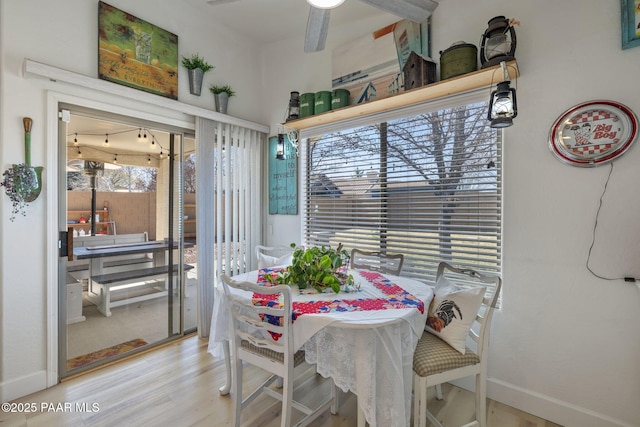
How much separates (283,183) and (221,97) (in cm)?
114

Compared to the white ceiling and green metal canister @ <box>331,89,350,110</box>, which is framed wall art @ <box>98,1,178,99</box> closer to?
the white ceiling

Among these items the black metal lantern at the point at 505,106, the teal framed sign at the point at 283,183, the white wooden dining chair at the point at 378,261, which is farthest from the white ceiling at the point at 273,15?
the white wooden dining chair at the point at 378,261

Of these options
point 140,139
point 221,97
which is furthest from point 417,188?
point 140,139

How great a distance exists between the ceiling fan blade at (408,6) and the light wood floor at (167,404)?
2.47 metres

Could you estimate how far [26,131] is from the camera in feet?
6.75

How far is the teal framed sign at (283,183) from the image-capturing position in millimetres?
3443

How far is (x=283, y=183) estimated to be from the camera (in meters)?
3.54

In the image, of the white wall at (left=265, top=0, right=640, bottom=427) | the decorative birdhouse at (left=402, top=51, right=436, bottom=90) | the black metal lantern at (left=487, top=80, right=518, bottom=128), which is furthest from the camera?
the decorative birdhouse at (left=402, top=51, right=436, bottom=90)

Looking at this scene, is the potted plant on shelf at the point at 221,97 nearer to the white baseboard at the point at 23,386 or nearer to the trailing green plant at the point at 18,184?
the trailing green plant at the point at 18,184

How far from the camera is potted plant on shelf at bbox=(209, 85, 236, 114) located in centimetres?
317

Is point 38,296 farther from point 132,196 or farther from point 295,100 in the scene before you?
point 295,100

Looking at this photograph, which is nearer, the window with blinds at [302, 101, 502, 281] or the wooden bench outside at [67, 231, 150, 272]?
the window with blinds at [302, 101, 502, 281]

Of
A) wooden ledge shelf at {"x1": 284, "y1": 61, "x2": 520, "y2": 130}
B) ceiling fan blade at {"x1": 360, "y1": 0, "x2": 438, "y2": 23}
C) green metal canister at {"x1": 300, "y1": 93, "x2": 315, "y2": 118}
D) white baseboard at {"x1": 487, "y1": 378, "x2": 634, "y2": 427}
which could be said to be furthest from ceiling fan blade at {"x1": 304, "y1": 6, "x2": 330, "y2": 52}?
white baseboard at {"x1": 487, "y1": 378, "x2": 634, "y2": 427}

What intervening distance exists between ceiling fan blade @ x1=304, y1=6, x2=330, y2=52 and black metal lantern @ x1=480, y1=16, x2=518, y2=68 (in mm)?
1057
